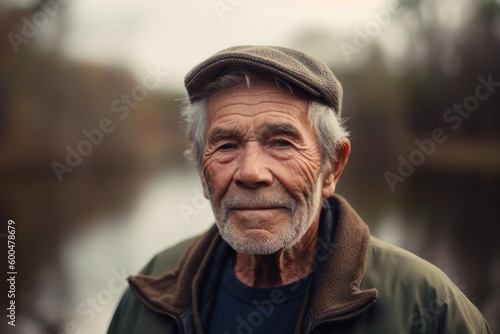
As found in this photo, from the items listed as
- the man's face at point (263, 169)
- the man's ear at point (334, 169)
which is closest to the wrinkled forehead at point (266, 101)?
the man's face at point (263, 169)

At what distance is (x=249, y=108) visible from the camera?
6.82ft

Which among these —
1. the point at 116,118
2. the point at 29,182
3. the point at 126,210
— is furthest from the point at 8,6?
the point at 116,118

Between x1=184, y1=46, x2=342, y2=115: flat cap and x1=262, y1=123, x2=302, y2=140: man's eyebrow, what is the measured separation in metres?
0.15

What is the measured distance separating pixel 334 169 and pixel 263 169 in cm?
42

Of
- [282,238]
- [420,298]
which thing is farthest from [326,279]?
[420,298]

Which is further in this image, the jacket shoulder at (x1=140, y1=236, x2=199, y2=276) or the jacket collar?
the jacket shoulder at (x1=140, y1=236, x2=199, y2=276)

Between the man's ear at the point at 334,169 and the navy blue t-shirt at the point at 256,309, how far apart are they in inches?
Answer: 14.3

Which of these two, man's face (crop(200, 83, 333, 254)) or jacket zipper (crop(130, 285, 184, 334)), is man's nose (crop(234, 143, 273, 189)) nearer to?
man's face (crop(200, 83, 333, 254))

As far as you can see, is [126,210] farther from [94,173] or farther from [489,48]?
[94,173]

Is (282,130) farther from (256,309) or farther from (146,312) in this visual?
(146,312)

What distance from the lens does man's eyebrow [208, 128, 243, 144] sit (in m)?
2.07

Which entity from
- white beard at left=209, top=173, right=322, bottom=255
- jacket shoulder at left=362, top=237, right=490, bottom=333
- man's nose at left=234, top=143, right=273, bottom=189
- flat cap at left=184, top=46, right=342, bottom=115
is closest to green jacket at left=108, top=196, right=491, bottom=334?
jacket shoulder at left=362, top=237, right=490, bottom=333

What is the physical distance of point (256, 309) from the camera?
2166mm

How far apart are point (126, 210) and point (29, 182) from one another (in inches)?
363
